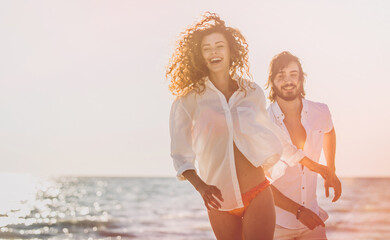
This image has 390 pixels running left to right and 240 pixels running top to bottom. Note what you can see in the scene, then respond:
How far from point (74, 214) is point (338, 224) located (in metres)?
14.1

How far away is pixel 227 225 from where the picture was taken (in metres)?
3.52

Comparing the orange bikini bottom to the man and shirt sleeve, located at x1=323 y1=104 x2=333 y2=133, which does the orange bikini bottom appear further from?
shirt sleeve, located at x1=323 y1=104 x2=333 y2=133

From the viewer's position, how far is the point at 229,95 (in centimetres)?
364

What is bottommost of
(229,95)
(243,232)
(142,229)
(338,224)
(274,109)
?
(338,224)

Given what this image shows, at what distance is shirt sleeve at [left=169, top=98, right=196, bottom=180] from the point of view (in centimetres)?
340

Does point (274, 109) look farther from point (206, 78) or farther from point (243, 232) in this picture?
point (243, 232)

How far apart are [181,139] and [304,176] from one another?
157 cm

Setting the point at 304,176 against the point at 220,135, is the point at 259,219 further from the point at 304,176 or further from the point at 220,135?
the point at 304,176

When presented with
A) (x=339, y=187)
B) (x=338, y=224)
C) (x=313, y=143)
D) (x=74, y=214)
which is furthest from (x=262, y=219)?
(x=74, y=214)

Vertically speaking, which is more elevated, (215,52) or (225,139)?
(215,52)

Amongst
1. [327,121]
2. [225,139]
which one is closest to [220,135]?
[225,139]

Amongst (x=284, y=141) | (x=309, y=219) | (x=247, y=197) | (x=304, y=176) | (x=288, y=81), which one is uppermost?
(x=288, y=81)

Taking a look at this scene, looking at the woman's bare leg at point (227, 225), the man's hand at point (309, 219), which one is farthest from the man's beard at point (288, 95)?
the woman's bare leg at point (227, 225)

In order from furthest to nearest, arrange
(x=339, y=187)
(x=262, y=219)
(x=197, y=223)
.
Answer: (x=197, y=223) < (x=339, y=187) < (x=262, y=219)
